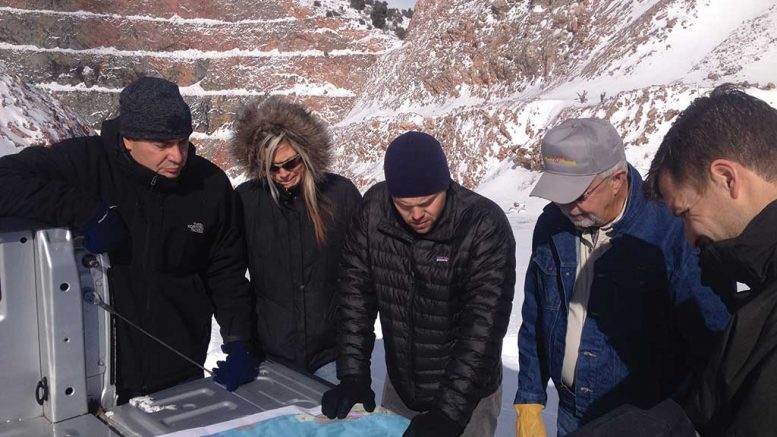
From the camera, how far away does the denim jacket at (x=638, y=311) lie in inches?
79.3

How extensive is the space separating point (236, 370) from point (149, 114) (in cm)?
87

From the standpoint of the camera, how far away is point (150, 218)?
2211mm

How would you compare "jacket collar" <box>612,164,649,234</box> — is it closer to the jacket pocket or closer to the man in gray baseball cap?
the man in gray baseball cap

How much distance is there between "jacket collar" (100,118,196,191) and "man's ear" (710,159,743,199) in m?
1.66

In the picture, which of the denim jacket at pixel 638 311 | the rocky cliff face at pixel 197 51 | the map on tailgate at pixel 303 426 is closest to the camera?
the map on tailgate at pixel 303 426

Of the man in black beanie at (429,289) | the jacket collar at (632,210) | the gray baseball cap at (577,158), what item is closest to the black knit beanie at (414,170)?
the man in black beanie at (429,289)

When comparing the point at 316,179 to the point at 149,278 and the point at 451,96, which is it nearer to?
the point at 149,278

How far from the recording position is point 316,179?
2738mm

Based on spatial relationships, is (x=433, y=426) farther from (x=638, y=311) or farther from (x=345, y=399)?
(x=638, y=311)

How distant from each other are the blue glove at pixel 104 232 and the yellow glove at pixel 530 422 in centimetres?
150

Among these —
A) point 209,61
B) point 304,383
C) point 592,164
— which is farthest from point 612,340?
point 209,61

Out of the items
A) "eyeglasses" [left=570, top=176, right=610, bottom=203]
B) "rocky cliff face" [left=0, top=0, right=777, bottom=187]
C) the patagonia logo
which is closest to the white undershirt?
"eyeglasses" [left=570, top=176, right=610, bottom=203]

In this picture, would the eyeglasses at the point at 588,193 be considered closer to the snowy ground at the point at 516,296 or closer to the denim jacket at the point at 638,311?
the denim jacket at the point at 638,311

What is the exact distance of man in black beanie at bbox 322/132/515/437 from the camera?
214 centimetres
